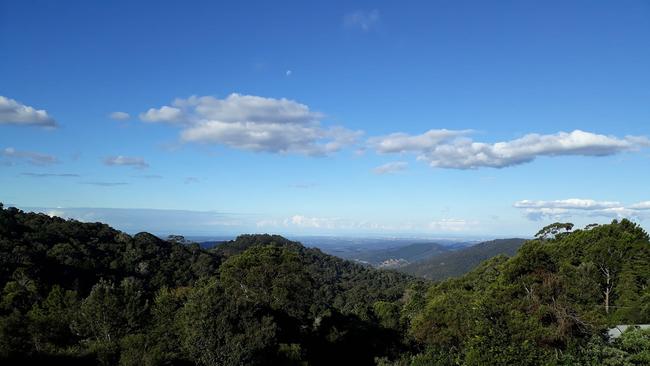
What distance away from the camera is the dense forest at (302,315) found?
1864 cm

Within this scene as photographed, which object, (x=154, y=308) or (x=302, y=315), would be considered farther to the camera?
(x=302, y=315)

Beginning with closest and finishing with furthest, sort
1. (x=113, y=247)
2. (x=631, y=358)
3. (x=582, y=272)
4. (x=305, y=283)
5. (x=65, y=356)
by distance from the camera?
(x=631, y=358)
(x=65, y=356)
(x=582, y=272)
(x=305, y=283)
(x=113, y=247)

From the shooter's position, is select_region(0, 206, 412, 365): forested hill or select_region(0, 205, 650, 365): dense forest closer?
select_region(0, 205, 650, 365): dense forest

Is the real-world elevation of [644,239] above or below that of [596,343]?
above

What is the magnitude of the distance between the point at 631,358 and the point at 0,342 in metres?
25.0

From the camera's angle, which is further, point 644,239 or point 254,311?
point 644,239

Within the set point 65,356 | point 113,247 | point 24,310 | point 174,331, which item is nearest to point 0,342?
point 65,356

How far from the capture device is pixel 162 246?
77.1 meters

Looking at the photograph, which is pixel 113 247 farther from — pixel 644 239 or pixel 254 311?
pixel 644 239

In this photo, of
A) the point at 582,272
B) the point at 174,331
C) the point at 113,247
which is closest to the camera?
the point at 174,331

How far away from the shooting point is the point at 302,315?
34.8 meters

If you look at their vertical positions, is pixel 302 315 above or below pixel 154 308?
below

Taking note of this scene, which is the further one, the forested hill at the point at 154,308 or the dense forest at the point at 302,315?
the forested hill at the point at 154,308

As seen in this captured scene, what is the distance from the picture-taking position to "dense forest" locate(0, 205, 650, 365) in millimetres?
18641
